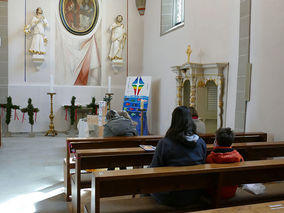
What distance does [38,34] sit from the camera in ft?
Result: 31.1

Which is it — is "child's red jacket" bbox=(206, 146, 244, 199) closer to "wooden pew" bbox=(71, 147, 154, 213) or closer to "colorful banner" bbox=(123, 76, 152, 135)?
"wooden pew" bbox=(71, 147, 154, 213)

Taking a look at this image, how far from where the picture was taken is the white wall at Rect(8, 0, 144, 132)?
9570mm

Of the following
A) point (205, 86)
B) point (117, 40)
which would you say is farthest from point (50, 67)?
point (205, 86)

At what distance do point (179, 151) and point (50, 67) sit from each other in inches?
328

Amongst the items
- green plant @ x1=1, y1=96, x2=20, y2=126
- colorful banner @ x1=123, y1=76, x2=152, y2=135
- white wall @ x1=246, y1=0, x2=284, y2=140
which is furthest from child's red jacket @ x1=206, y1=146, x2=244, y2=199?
green plant @ x1=1, y1=96, x2=20, y2=126

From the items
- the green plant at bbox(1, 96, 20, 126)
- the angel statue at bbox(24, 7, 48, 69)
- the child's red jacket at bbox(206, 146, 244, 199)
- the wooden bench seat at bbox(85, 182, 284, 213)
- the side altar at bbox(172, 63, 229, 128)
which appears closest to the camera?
the wooden bench seat at bbox(85, 182, 284, 213)

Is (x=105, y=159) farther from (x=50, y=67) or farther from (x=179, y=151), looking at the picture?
(x=50, y=67)

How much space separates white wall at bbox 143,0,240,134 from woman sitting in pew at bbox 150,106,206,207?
3.59 m

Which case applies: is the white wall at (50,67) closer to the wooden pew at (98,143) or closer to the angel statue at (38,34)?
the angel statue at (38,34)

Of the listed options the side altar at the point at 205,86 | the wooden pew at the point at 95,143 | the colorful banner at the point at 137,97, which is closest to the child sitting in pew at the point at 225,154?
the wooden pew at the point at 95,143

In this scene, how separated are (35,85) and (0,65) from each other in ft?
3.95

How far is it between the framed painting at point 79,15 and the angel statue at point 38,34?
74 cm

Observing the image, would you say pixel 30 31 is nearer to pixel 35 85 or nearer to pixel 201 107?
pixel 35 85

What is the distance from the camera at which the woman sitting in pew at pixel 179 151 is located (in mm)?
2412
